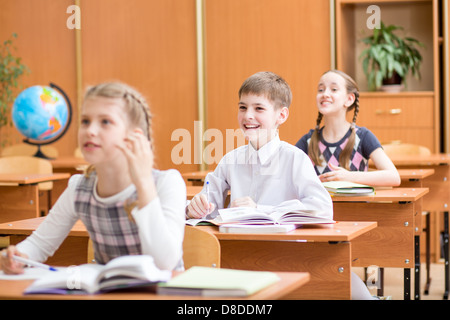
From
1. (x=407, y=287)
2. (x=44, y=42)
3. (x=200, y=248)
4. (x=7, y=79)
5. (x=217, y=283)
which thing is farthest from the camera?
(x=44, y=42)

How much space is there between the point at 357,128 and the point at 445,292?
123 cm

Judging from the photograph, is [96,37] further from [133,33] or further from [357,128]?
[357,128]

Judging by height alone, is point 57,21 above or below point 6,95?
above

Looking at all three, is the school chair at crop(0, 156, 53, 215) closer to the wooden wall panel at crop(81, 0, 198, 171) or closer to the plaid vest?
the wooden wall panel at crop(81, 0, 198, 171)

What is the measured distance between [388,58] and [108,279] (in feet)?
13.7

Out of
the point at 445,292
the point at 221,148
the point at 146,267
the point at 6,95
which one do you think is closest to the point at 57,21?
the point at 6,95

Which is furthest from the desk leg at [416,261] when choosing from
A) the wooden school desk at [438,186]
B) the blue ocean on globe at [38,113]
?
the blue ocean on globe at [38,113]

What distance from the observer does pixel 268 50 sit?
17.8 feet

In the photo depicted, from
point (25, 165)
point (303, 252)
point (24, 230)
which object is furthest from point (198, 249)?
point (25, 165)

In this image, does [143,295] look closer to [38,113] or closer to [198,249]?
[198,249]

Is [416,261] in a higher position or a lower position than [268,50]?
lower

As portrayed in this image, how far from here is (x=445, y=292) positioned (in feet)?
12.9

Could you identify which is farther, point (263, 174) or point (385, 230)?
point (385, 230)
